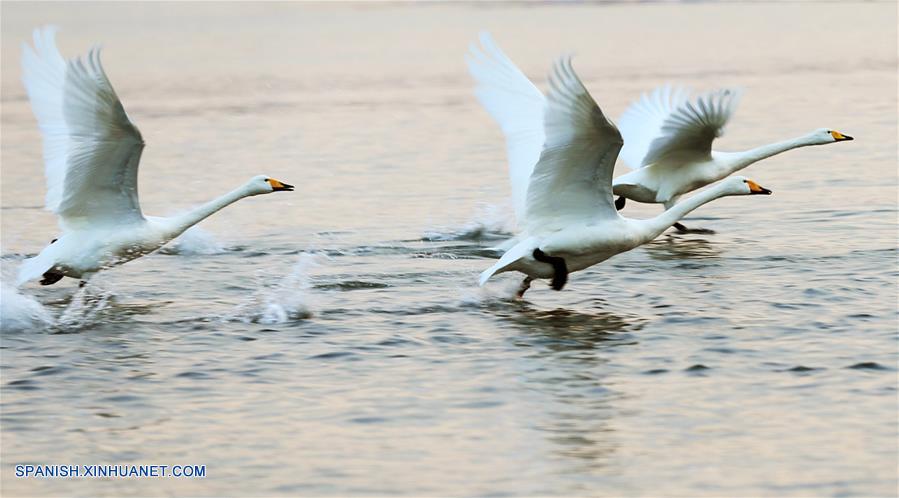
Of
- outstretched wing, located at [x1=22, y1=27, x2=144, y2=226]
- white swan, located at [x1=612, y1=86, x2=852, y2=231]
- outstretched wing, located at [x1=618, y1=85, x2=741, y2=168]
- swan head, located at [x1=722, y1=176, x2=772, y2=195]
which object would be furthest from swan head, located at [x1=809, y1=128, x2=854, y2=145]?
outstretched wing, located at [x1=22, y1=27, x2=144, y2=226]

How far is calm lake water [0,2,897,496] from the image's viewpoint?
7.35 metres

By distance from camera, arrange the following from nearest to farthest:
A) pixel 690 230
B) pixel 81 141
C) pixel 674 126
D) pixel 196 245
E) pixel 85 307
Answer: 1. pixel 81 141
2. pixel 85 307
3. pixel 196 245
4. pixel 674 126
5. pixel 690 230

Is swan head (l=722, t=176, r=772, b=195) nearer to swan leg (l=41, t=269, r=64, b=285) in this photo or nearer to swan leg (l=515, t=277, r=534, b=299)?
swan leg (l=515, t=277, r=534, b=299)

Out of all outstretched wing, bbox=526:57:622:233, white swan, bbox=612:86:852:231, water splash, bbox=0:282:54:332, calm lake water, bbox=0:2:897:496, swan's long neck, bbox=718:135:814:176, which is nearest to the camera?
calm lake water, bbox=0:2:897:496

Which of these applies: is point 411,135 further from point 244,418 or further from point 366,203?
point 244,418

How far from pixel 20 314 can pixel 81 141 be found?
53.8 inches

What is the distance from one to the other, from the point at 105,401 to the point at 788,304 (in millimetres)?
4836

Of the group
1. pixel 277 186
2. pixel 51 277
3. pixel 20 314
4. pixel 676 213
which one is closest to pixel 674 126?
pixel 676 213

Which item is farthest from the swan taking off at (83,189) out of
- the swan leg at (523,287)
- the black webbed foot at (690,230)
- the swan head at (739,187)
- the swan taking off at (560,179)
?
the black webbed foot at (690,230)

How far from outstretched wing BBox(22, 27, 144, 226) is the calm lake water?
2.48ft

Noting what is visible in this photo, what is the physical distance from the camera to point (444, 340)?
9742mm

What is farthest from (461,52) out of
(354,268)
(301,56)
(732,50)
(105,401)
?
(105,401)

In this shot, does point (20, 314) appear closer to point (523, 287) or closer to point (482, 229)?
point (523, 287)

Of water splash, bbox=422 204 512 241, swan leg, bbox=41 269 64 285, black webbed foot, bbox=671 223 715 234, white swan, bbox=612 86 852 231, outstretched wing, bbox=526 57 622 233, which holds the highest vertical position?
outstretched wing, bbox=526 57 622 233
